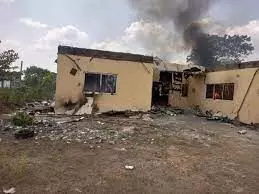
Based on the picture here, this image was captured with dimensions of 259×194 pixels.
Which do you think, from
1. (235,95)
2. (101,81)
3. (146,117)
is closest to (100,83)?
(101,81)

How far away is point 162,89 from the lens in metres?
21.6

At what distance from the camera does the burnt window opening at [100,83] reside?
51.3ft

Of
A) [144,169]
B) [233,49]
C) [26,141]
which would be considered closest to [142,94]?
[26,141]

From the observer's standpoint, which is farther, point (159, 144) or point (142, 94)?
point (142, 94)

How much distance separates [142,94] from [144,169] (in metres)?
9.37

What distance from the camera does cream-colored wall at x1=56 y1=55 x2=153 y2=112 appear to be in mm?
15344

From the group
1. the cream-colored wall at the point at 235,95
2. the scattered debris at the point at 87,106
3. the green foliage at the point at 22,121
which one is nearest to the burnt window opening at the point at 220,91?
the cream-colored wall at the point at 235,95

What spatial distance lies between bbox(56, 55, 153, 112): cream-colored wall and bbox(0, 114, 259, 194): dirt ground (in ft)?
13.4

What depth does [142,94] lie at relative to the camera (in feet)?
53.6

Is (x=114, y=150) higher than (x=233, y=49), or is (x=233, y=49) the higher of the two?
(x=233, y=49)

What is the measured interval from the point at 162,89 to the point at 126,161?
560 inches

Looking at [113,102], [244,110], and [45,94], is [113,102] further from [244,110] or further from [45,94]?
[45,94]

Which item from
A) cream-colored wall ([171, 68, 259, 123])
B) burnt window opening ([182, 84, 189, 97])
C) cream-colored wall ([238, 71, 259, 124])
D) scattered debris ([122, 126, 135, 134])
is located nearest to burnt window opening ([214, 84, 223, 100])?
cream-colored wall ([171, 68, 259, 123])

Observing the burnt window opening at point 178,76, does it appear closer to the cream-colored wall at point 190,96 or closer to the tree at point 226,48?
the cream-colored wall at point 190,96
